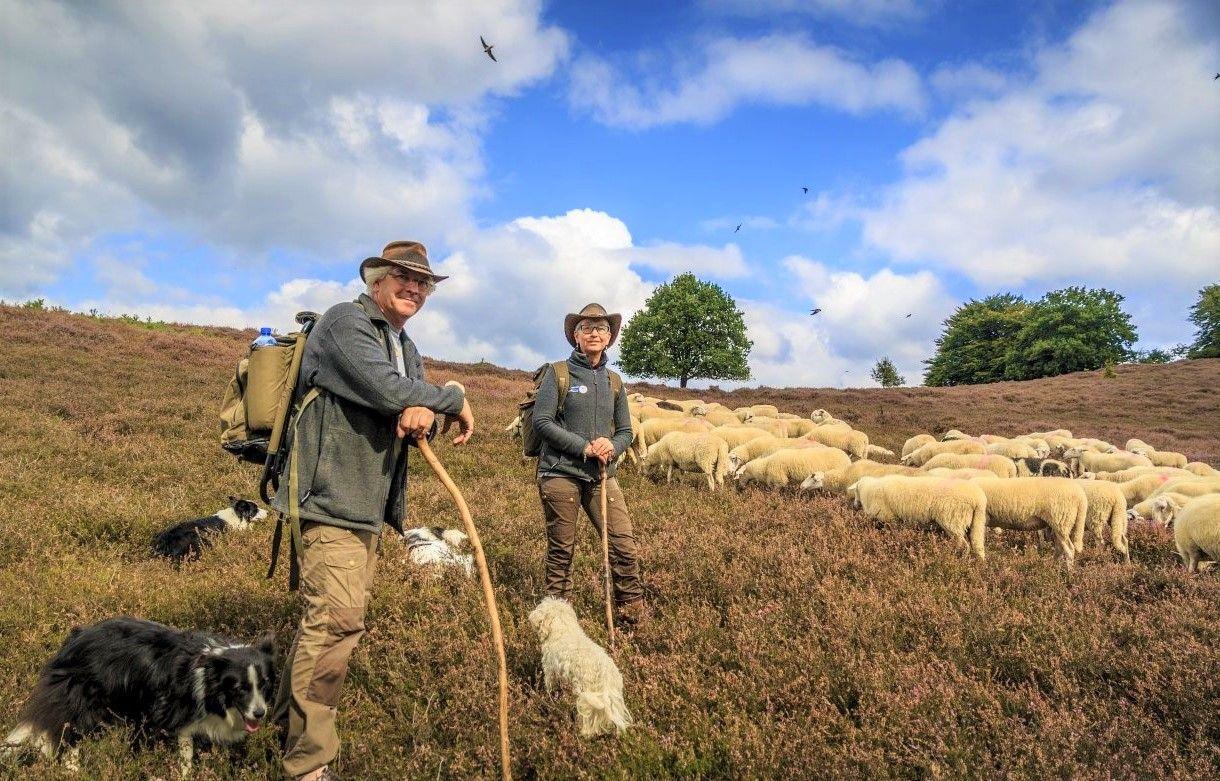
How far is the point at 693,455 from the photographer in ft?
36.5

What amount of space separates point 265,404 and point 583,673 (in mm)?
2354

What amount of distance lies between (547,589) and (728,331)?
1539 inches

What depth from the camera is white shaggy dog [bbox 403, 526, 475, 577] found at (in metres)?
5.88

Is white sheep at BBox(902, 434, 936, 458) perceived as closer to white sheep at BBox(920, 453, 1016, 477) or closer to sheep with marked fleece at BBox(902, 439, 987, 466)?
sheep with marked fleece at BBox(902, 439, 987, 466)

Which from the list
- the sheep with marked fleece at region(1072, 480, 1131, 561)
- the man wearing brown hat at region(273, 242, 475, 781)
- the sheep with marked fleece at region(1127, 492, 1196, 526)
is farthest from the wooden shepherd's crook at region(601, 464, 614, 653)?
the sheep with marked fleece at region(1127, 492, 1196, 526)

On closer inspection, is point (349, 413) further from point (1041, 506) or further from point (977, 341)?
point (977, 341)

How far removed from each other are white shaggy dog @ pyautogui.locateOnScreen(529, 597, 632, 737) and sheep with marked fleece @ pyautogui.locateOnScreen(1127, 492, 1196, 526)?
26.8 feet

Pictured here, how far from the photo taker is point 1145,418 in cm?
2614

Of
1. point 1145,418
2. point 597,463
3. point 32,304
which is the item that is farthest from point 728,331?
point 597,463

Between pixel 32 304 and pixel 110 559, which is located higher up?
pixel 32 304

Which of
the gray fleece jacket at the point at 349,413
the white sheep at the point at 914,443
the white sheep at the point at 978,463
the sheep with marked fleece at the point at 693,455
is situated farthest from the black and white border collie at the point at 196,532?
the white sheep at the point at 914,443

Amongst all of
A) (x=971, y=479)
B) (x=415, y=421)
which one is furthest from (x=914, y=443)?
(x=415, y=421)

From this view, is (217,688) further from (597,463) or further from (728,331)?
(728,331)

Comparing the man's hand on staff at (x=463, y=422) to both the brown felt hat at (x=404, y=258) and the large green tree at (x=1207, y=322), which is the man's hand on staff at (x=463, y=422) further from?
the large green tree at (x=1207, y=322)
